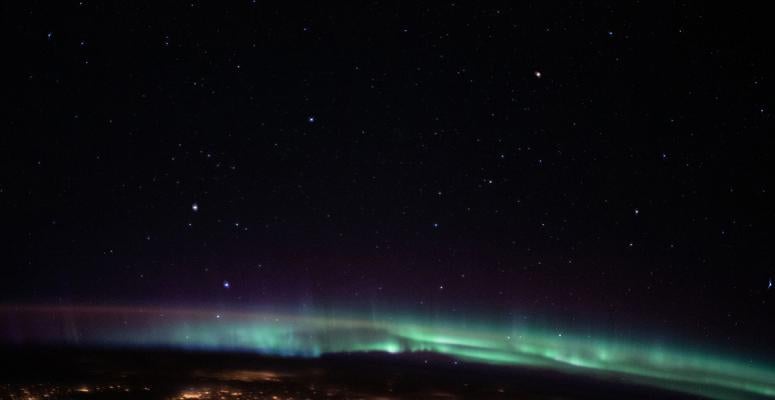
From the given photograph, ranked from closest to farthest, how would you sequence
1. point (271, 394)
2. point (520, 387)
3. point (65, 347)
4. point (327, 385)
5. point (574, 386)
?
point (271, 394), point (327, 385), point (520, 387), point (574, 386), point (65, 347)

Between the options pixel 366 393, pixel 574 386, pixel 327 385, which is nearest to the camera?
pixel 366 393

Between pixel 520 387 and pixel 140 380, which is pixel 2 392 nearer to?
pixel 140 380

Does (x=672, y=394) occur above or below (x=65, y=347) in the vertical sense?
below

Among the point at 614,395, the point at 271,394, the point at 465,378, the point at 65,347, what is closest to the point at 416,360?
the point at 465,378

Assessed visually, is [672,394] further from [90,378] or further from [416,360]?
[90,378]

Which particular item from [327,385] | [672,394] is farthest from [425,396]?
[672,394]

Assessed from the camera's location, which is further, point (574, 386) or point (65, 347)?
point (65, 347)
